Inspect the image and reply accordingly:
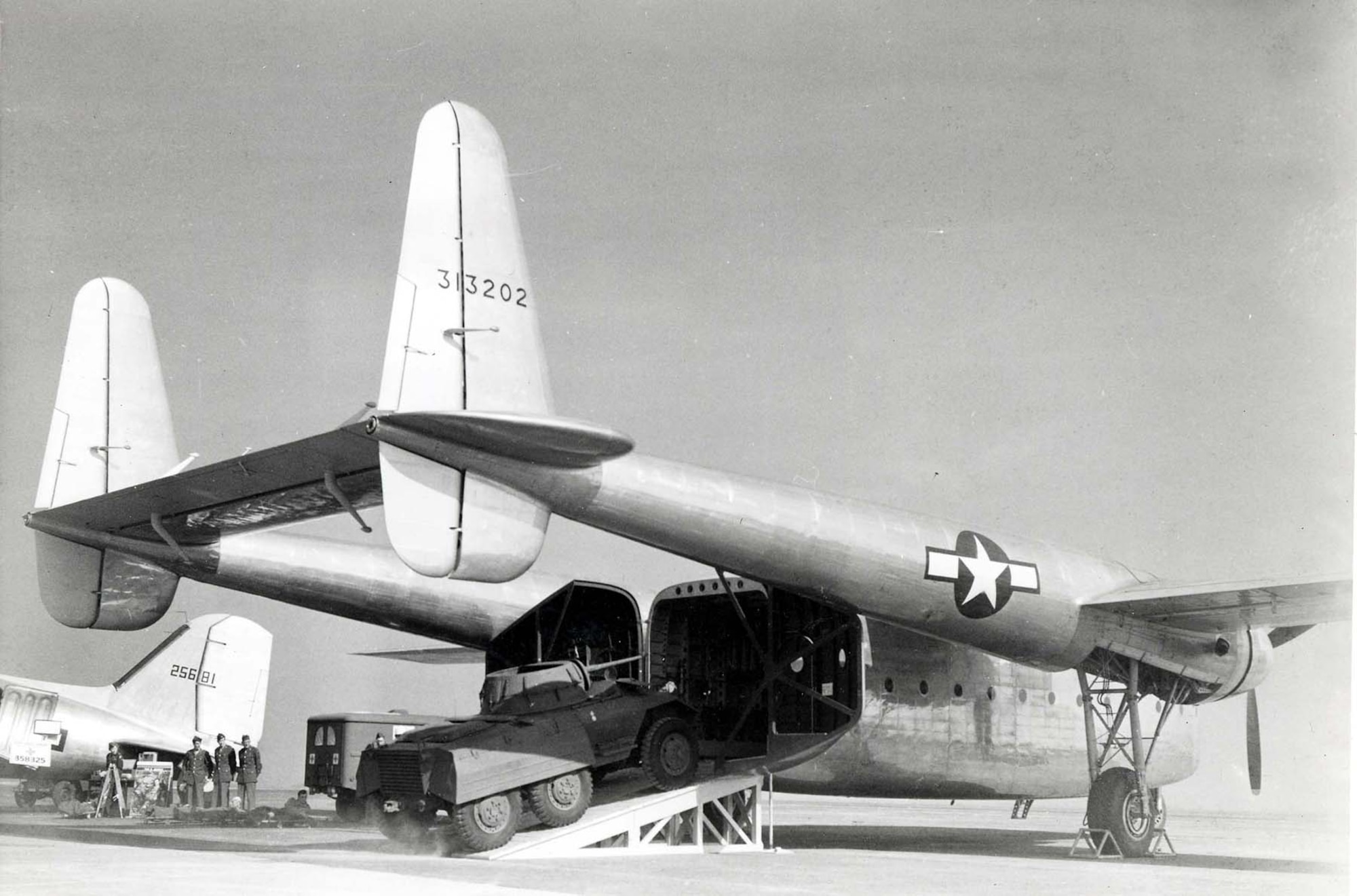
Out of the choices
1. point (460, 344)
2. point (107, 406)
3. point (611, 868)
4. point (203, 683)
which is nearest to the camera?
point (460, 344)

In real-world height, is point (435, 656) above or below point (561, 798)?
above

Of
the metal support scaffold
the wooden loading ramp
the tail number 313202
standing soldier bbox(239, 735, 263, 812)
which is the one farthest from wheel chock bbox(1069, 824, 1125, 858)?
standing soldier bbox(239, 735, 263, 812)

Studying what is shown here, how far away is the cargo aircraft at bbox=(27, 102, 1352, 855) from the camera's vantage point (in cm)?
1254

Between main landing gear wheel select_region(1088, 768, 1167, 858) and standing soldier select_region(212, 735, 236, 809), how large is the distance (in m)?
15.8

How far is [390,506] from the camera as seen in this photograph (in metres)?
12.1

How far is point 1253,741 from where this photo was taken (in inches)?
834

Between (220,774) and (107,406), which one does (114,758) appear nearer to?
(220,774)

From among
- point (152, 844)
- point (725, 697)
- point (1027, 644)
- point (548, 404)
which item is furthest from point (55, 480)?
point (1027, 644)

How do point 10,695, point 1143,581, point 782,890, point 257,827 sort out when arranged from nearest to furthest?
point 782,890
point 1143,581
point 257,827
point 10,695

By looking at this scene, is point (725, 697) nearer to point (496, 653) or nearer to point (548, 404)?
point (496, 653)

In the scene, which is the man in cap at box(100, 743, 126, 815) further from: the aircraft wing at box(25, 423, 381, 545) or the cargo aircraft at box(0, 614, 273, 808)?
the aircraft wing at box(25, 423, 381, 545)

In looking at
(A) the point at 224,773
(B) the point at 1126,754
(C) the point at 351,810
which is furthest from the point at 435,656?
(B) the point at 1126,754

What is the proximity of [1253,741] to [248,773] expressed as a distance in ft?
57.8

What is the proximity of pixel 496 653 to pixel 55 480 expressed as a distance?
6.25 metres
